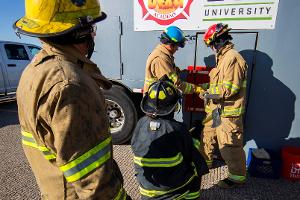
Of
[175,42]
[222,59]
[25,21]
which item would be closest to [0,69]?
[175,42]

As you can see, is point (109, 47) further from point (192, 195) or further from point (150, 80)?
point (192, 195)

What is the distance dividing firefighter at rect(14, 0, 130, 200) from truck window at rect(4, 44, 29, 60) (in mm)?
8532

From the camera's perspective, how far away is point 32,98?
1075mm

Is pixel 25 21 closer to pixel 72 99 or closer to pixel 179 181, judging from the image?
pixel 72 99

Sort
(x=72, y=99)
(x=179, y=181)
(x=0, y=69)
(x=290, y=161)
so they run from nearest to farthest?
(x=72, y=99) < (x=179, y=181) < (x=290, y=161) < (x=0, y=69)

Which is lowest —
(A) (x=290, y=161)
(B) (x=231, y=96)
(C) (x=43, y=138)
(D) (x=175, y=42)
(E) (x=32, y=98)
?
(A) (x=290, y=161)

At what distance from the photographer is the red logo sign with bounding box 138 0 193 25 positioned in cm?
385

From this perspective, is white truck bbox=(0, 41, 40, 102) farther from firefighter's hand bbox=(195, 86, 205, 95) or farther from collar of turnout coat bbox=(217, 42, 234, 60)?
collar of turnout coat bbox=(217, 42, 234, 60)

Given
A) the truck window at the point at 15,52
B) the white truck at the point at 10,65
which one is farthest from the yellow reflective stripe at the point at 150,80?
the truck window at the point at 15,52

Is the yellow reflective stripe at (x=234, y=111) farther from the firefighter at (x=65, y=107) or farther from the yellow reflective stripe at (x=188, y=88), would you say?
the firefighter at (x=65, y=107)

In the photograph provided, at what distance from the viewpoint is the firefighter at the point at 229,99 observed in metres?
3.18

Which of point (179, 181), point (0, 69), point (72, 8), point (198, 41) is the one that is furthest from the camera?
point (0, 69)

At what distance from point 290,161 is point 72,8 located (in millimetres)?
3579

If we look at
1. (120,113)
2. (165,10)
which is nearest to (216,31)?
(165,10)
